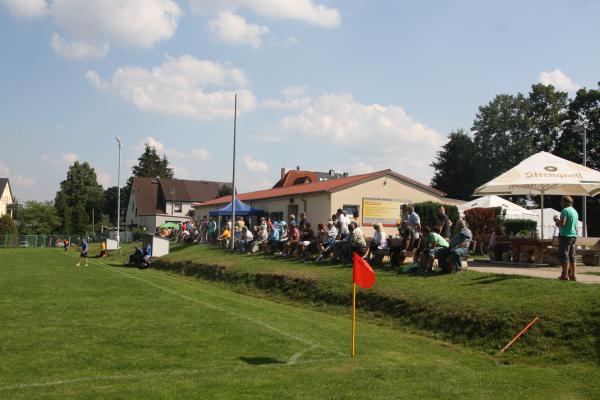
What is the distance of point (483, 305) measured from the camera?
12289 millimetres

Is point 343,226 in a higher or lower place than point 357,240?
→ higher

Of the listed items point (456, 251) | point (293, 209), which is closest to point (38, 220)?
point (293, 209)

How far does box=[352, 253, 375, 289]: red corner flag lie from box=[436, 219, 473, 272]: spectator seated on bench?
6.38 m

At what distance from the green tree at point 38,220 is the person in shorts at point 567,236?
85.2m

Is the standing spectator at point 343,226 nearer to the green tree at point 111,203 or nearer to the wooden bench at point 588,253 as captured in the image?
the wooden bench at point 588,253

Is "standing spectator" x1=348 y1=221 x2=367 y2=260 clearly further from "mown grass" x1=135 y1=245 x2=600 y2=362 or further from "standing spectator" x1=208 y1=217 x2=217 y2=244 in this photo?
"standing spectator" x1=208 y1=217 x2=217 y2=244

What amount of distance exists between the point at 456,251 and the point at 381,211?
63.1 ft

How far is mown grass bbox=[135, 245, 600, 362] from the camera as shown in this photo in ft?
33.7

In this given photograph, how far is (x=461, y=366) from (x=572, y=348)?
6.69ft

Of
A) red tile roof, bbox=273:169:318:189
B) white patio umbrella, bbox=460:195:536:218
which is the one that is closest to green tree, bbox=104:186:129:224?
red tile roof, bbox=273:169:318:189

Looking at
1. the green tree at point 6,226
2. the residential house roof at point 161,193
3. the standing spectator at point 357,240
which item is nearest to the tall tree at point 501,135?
the residential house roof at point 161,193

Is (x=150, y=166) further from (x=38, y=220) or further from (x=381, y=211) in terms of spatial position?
(x=381, y=211)

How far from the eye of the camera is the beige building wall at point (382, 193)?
109 feet

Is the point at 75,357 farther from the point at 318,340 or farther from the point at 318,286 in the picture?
the point at 318,286
